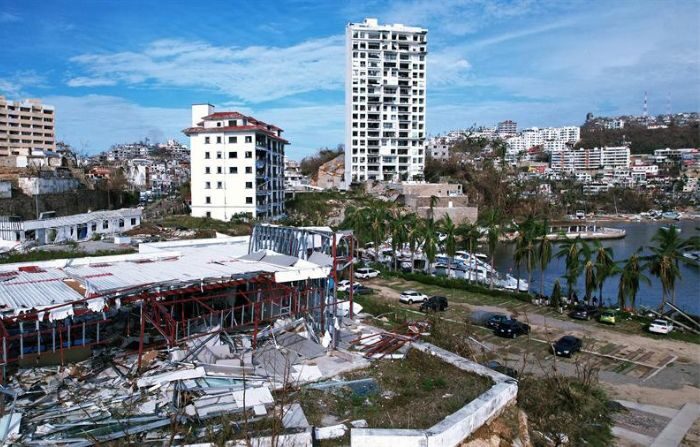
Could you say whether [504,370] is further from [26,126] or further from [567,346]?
[26,126]

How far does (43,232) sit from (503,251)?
44.5m

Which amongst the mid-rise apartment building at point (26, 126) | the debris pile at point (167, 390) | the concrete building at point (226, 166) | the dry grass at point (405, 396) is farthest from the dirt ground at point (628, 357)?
the mid-rise apartment building at point (26, 126)

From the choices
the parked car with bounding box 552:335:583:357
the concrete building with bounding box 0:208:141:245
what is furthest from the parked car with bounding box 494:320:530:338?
the concrete building with bounding box 0:208:141:245

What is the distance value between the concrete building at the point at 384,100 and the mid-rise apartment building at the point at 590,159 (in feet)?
266

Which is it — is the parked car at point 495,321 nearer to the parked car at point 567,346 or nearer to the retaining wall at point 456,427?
the parked car at point 567,346

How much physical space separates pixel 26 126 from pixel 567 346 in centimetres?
8944

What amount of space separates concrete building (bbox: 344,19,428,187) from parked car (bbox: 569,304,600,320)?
54821 millimetres

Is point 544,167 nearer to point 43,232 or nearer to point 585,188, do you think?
point 585,188

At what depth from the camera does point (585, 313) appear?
76.5 feet

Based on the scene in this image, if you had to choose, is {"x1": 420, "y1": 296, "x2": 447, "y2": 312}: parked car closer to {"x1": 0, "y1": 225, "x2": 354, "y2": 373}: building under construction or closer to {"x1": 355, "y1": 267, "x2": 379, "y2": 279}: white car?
{"x1": 0, "y1": 225, "x2": 354, "y2": 373}: building under construction

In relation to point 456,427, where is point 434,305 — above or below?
below

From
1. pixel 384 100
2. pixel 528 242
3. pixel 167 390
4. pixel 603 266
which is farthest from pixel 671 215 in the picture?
pixel 167 390

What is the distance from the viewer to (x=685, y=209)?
102562 mm

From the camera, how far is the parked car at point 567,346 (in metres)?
17.9
